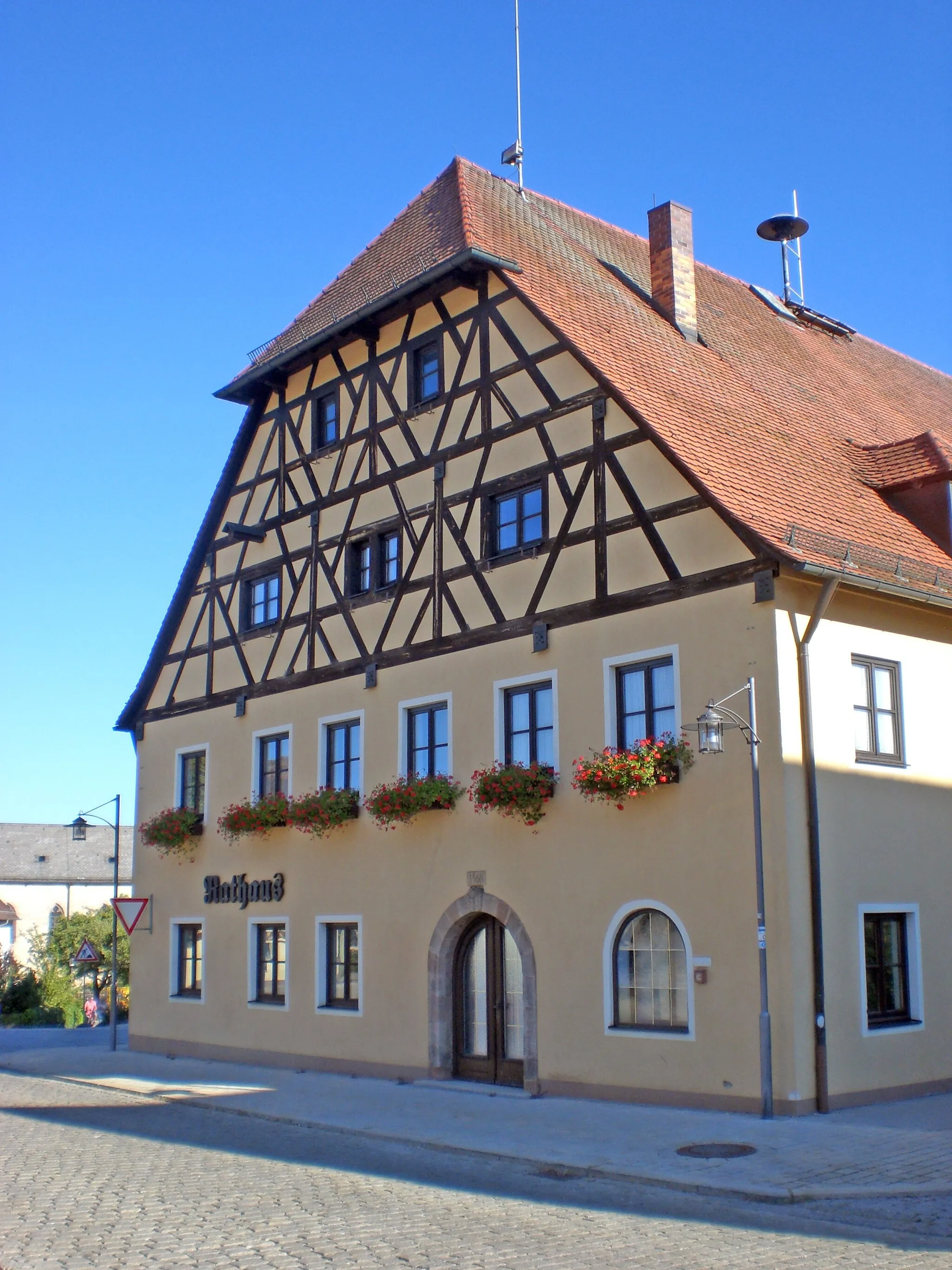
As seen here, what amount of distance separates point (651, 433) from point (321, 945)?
367 inches

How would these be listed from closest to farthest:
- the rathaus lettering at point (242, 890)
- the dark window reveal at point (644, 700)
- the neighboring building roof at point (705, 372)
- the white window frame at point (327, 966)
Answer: the dark window reveal at point (644, 700)
the neighboring building roof at point (705, 372)
the white window frame at point (327, 966)
the rathaus lettering at point (242, 890)

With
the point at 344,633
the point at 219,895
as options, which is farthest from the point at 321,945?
the point at 344,633

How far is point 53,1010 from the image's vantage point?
38406mm

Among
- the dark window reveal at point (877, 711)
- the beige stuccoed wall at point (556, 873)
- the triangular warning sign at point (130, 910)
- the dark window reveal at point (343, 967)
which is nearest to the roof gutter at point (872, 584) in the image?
the beige stuccoed wall at point (556, 873)

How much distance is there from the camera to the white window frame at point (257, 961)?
66.1 feet

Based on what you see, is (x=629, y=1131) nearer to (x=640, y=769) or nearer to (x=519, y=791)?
(x=640, y=769)

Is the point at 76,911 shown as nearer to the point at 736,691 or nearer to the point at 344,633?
the point at 344,633

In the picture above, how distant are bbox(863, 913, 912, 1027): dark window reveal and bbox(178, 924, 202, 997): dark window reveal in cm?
1224

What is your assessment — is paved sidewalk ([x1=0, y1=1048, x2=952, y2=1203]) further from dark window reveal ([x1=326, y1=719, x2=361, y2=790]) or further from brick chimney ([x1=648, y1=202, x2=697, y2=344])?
brick chimney ([x1=648, y1=202, x2=697, y2=344])

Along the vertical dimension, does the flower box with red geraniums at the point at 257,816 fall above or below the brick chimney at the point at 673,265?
below

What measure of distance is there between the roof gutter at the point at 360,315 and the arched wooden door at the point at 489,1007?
8.70 meters

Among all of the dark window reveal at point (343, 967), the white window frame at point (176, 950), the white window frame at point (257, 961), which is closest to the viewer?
the dark window reveal at point (343, 967)

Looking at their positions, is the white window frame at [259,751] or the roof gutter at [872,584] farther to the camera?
the white window frame at [259,751]

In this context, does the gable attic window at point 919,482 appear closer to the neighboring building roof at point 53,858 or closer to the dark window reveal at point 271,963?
the dark window reveal at point 271,963
